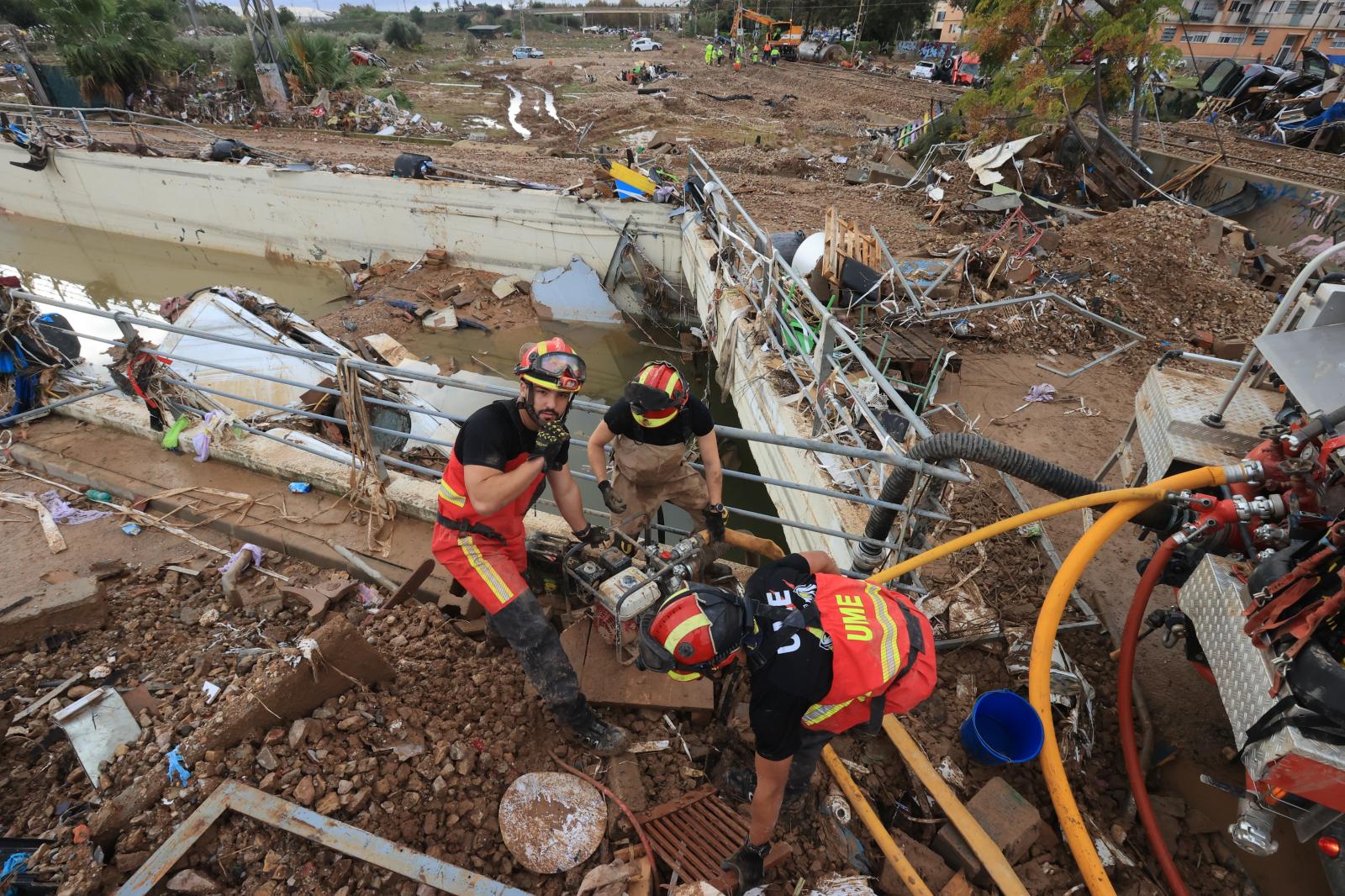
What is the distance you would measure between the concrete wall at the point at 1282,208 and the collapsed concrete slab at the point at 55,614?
57.4 feet

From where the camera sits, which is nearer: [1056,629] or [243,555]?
[1056,629]

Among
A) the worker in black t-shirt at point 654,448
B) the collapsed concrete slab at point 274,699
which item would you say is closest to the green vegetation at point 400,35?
the worker in black t-shirt at point 654,448

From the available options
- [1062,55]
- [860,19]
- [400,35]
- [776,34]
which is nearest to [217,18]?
[400,35]

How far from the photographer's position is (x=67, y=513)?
4391 millimetres

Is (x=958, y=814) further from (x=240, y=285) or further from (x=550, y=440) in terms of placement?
(x=240, y=285)

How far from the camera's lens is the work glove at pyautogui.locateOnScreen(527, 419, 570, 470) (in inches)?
110

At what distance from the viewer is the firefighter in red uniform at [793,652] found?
2.07m

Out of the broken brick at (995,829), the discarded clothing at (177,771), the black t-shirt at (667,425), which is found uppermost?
the black t-shirt at (667,425)

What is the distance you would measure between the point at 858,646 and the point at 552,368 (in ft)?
5.76

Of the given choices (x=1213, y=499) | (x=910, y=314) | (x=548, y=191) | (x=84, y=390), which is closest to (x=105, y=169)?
(x=548, y=191)

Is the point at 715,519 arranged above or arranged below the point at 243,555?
above

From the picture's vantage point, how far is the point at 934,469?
299cm

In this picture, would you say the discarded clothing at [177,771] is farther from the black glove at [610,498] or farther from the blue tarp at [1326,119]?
the blue tarp at [1326,119]

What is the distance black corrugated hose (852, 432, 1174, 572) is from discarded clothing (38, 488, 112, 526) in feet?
17.9
